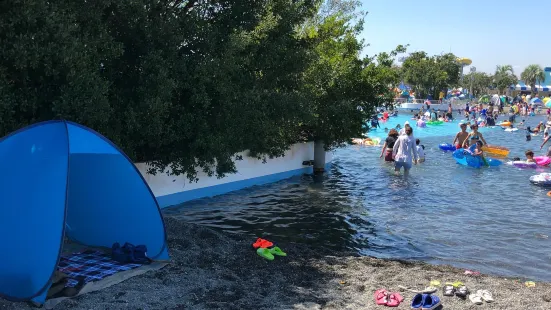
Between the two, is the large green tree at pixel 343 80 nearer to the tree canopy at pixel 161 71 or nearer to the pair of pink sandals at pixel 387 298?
the tree canopy at pixel 161 71

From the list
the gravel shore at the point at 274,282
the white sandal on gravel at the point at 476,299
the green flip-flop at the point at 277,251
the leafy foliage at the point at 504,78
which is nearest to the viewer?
the gravel shore at the point at 274,282

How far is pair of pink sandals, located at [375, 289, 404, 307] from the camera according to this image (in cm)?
662

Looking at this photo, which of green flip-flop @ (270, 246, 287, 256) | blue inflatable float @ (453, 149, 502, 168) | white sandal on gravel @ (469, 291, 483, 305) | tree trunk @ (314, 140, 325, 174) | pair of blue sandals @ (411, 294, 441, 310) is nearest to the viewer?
pair of blue sandals @ (411, 294, 441, 310)

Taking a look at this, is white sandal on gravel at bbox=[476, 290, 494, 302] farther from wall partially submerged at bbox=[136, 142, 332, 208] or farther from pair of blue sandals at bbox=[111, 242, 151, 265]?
wall partially submerged at bbox=[136, 142, 332, 208]

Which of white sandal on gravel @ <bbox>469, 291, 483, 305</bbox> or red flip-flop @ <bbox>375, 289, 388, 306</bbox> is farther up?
red flip-flop @ <bbox>375, 289, 388, 306</bbox>

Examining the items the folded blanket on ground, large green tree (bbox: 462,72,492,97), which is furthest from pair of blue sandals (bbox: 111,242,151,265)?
large green tree (bbox: 462,72,492,97)

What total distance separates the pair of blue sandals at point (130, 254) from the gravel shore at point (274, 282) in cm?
37

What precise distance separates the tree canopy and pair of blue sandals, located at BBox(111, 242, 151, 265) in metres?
2.20

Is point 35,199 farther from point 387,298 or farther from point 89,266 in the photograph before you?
point 387,298

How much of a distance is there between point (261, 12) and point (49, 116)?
5547 millimetres

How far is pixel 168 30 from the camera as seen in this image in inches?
369

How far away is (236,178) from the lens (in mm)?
15289

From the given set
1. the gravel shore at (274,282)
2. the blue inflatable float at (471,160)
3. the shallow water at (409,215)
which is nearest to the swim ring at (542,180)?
the shallow water at (409,215)

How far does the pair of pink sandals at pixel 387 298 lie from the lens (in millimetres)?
6625
